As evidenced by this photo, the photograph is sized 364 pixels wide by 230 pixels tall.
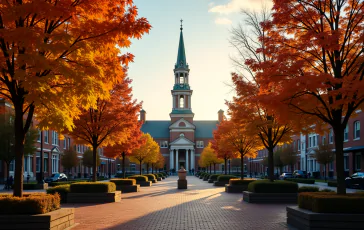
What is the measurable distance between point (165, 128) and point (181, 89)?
19.6 meters

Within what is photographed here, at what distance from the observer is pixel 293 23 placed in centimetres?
1461

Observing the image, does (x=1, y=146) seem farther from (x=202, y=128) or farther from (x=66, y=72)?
(x=202, y=128)

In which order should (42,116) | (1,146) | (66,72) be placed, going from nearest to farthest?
→ (66,72)
(42,116)
(1,146)

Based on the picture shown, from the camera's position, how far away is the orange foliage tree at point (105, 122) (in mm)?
23609

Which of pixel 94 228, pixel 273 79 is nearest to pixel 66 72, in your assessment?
pixel 94 228

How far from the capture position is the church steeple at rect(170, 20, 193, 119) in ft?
352

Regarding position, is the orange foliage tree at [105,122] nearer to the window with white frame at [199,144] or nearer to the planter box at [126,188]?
the planter box at [126,188]

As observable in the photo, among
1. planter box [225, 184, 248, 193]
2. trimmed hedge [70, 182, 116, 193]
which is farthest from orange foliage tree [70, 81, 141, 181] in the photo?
planter box [225, 184, 248, 193]

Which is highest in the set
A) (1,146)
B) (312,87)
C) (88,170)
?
(312,87)

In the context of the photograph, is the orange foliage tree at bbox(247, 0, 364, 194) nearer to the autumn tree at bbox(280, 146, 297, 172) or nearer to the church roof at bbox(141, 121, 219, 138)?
the autumn tree at bbox(280, 146, 297, 172)

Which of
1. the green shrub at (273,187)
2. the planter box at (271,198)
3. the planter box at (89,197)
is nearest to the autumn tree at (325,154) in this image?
the green shrub at (273,187)

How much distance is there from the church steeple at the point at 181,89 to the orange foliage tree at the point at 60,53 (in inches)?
3724

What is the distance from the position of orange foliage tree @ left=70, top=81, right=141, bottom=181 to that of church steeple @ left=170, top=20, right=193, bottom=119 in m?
82.4

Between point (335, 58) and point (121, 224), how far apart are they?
8504 millimetres
